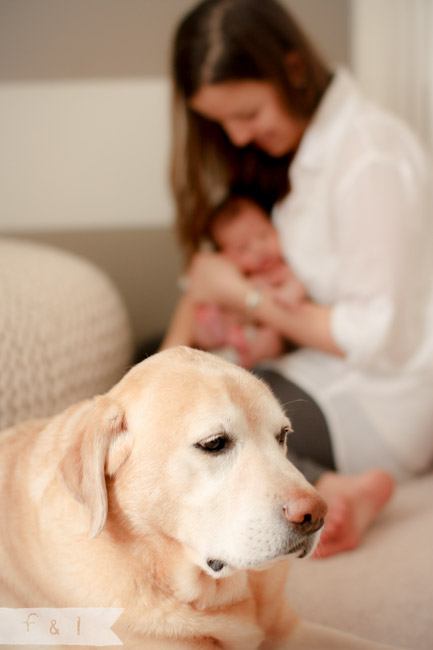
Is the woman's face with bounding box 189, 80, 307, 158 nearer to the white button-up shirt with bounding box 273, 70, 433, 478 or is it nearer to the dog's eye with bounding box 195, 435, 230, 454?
the white button-up shirt with bounding box 273, 70, 433, 478

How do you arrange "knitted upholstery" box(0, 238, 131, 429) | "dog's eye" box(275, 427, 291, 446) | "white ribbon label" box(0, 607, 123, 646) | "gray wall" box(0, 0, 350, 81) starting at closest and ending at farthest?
"white ribbon label" box(0, 607, 123, 646), "dog's eye" box(275, 427, 291, 446), "knitted upholstery" box(0, 238, 131, 429), "gray wall" box(0, 0, 350, 81)

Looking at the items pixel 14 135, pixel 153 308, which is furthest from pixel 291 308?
pixel 14 135

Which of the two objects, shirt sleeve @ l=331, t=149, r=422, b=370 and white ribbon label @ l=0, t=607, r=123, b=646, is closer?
white ribbon label @ l=0, t=607, r=123, b=646

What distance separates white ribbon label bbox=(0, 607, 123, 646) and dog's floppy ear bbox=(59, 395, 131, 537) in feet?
0.23

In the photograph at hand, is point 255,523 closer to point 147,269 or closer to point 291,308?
point 291,308

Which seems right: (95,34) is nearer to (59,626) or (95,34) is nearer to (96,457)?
(96,457)

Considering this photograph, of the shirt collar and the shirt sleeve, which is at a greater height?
the shirt collar

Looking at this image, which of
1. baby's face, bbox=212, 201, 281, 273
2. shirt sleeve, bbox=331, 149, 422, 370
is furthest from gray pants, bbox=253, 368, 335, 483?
baby's face, bbox=212, 201, 281, 273

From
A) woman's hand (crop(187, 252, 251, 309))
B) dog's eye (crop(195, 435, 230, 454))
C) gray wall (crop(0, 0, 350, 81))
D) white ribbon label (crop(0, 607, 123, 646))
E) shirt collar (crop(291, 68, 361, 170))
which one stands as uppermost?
gray wall (crop(0, 0, 350, 81))

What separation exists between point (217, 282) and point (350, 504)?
0.61 m

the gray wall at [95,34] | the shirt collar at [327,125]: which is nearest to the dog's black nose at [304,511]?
the shirt collar at [327,125]

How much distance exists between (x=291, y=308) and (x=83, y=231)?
65 cm

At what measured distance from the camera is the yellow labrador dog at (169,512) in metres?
0.50

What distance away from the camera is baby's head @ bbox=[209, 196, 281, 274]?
136cm
